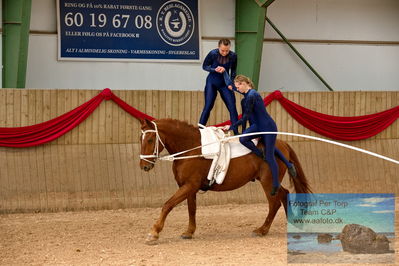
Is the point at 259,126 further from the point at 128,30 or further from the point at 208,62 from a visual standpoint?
the point at 128,30

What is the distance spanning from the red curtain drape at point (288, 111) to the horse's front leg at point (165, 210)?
10.5 feet

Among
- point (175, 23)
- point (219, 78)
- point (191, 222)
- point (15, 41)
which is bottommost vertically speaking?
point (191, 222)

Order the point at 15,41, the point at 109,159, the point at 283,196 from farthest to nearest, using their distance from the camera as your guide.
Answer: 1. the point at 15,41
2. the point at 109,159
3. the point at 283,196

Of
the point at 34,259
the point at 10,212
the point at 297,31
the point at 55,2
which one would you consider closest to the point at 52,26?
the point at 55,2

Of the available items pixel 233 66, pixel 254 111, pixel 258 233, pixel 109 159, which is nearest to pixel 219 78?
pixel 233 66

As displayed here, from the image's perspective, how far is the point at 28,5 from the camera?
41.8 ft

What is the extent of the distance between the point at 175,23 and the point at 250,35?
1408 millimetres

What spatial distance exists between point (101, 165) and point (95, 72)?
93.1 inches

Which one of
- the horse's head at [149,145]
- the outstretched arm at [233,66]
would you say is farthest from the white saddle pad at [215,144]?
the outstretched arm at [233,66]

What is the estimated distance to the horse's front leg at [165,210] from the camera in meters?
9.28

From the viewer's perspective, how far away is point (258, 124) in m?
9.66

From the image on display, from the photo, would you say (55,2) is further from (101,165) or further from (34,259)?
(34,259)

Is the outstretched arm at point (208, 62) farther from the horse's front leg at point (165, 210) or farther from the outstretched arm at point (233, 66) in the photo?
the horse's front leg at point (165, 210)

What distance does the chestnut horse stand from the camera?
368 inches
